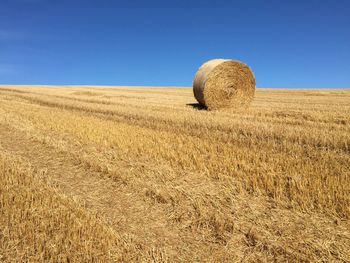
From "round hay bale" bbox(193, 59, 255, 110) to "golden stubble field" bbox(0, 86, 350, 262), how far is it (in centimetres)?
649

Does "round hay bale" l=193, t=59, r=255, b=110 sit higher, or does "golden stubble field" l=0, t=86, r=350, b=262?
"round hay bale" l=193, t=59, r=255, b=110

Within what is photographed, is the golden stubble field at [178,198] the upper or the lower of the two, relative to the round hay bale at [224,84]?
lower

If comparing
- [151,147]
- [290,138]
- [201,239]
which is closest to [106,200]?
[201,239]

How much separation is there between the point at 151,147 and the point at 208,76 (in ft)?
26.8

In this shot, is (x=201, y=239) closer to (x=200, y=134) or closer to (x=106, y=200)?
(x=106, y=200)

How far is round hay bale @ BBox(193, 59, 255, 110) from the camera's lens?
47.7ft

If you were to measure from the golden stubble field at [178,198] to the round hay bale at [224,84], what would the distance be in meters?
6.49

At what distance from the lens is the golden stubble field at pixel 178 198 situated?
10.7 feet

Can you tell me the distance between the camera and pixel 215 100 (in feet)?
48.1

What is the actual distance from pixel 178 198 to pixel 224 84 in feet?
35.7

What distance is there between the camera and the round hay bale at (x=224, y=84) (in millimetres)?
14543

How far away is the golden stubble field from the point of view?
3.28 m

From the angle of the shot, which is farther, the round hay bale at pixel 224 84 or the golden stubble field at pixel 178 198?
the round hay bale at pixel 224 84

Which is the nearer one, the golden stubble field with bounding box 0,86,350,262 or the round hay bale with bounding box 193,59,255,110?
the golden stubble field with bounding box 0,86,350,262
